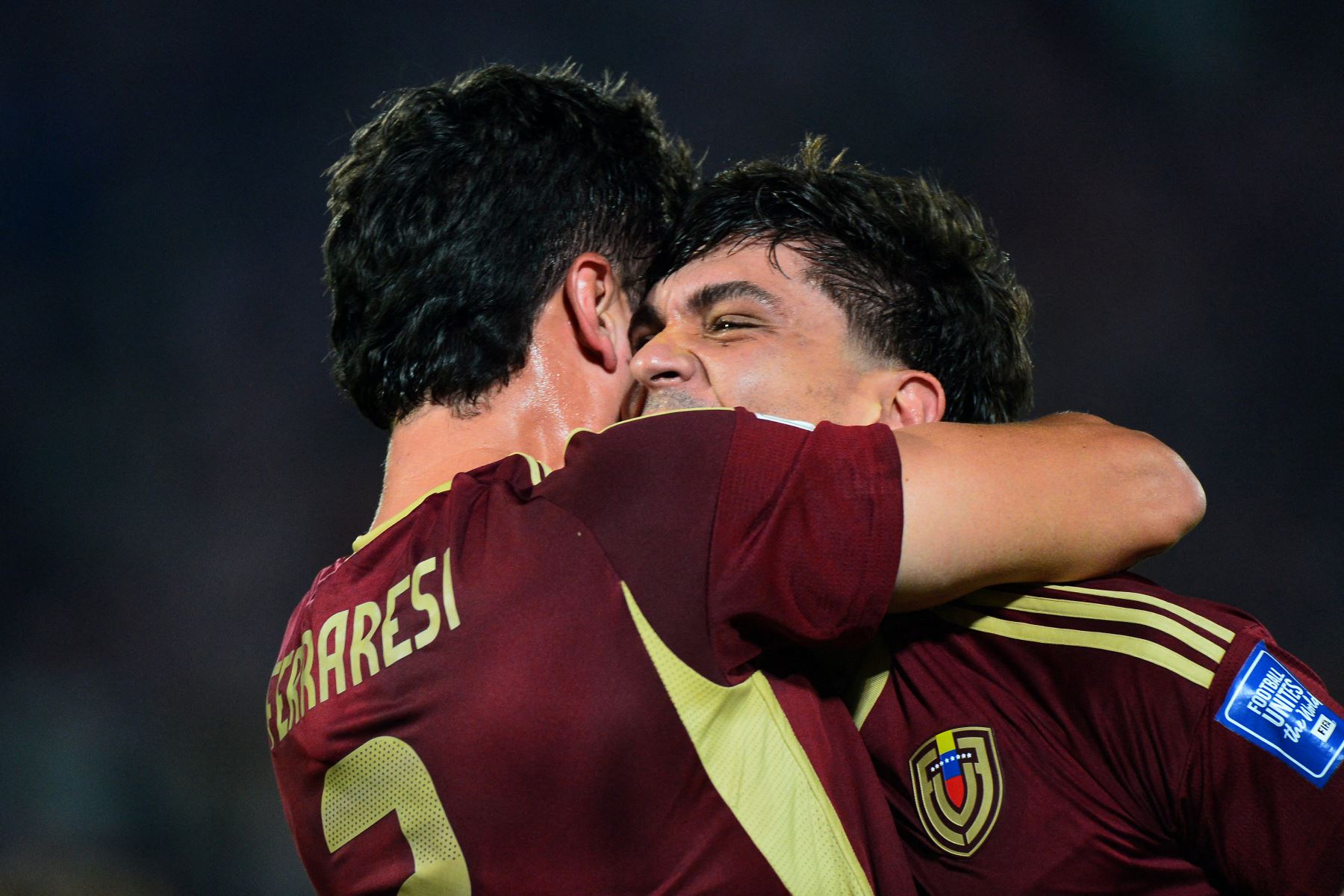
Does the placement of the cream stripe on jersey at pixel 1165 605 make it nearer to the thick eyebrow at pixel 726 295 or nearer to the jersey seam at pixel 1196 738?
the jersey seam at pixel 1196 738

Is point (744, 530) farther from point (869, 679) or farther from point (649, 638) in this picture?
point (869, 679)

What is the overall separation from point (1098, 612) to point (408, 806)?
30.9 inches

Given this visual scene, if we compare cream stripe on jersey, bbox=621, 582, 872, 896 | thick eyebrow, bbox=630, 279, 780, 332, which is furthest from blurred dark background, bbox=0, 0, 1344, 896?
cream stripe on jersey, bbox=621, 582, 872, 896

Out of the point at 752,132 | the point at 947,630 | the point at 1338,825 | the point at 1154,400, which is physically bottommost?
the point at 1338,825

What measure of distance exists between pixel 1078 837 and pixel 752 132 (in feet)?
14.1

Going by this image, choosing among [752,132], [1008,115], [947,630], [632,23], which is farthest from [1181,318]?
[947,630]

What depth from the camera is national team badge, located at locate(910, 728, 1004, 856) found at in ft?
4.42

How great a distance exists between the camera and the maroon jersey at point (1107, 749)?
1.22 metres

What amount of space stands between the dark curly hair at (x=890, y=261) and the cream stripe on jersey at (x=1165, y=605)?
56 cm

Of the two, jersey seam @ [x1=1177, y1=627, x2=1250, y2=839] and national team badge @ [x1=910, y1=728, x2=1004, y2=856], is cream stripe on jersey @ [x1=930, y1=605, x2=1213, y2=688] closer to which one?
jersey seam @ [x1=1177, y1=627, x2=1250, y2=839]

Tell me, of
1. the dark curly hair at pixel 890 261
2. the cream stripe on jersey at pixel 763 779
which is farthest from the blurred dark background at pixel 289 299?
the cream stripe on jersey at pixel 763 779

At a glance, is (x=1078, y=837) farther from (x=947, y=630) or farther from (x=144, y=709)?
(x=144, y=709)

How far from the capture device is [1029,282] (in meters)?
4.93

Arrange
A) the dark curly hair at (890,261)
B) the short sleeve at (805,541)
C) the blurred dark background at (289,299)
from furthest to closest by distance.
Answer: the blurred dark background at (289,299) → the dark curly hair at (890,261) → the short sleeve at (805,541)
